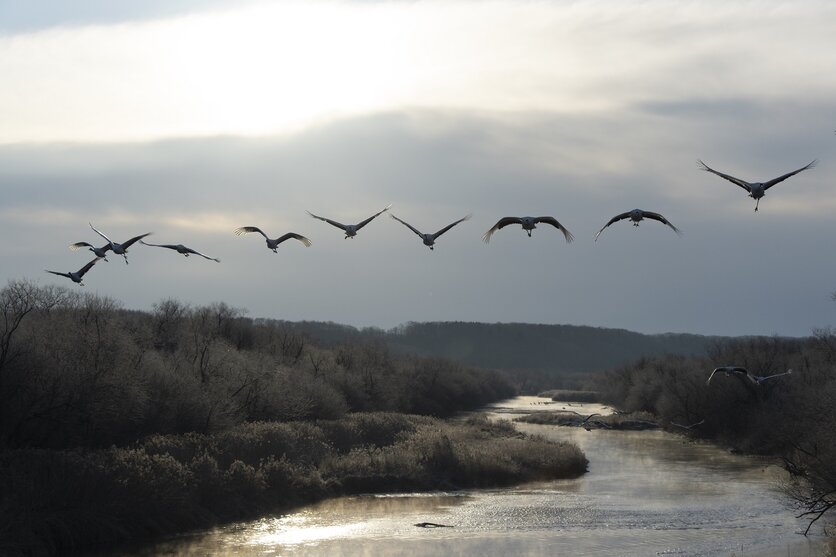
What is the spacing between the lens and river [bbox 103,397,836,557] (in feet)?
115

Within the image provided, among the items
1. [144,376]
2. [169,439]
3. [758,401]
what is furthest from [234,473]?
[758,401]

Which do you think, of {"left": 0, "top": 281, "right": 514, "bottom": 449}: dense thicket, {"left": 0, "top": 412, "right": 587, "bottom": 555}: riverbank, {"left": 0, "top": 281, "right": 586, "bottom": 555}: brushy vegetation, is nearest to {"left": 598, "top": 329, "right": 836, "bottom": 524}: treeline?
{"left": 0, "top": 412, "right": 587, "bottom": 555}: riverbank

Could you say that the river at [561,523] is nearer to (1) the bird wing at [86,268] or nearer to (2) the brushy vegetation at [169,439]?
(2) the brushy vegetation at [169,439]

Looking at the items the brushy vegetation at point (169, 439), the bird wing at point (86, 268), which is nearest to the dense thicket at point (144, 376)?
the brushy vegetation at point (169, 439)

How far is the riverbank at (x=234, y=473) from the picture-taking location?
33.0m

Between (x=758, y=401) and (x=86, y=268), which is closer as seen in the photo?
(x=86, y=268)

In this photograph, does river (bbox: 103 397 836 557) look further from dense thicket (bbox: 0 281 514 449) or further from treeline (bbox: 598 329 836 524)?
dense thicket (bbox: 0 281 514 449)

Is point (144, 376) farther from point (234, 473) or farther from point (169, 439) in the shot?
point (234, 473)

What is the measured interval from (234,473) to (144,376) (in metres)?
7.85

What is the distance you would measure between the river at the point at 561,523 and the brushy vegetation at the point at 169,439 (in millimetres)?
1963

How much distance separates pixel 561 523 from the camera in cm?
4041

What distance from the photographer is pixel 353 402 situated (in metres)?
77.9

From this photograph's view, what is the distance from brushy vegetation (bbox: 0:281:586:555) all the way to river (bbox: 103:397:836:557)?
1.96 m

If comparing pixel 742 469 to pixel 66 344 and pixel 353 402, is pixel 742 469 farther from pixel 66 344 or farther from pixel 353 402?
pixel 66 344
